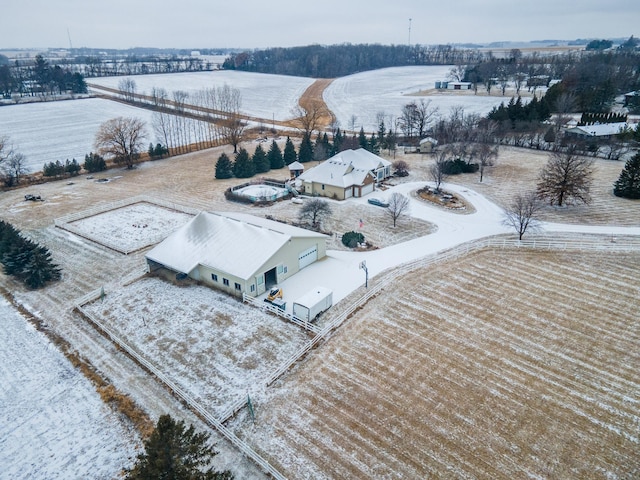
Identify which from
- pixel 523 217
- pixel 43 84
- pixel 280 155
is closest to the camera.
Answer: pixel 523 217

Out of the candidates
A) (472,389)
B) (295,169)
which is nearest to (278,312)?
(472,389)

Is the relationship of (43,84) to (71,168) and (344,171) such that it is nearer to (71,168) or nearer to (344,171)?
(71,168)

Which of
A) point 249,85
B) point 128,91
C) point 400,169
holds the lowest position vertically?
point 400,169

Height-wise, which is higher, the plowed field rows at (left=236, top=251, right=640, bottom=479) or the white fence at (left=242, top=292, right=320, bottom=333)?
the white fence at (left=242, top=292, right=320, bottom=333)

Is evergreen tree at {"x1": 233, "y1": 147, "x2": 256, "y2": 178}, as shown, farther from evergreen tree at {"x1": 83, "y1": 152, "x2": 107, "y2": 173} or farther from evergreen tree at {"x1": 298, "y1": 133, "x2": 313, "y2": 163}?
evergreen tree at {"x1": 83, "y1": 152, "x2": 107, "y2": 173}

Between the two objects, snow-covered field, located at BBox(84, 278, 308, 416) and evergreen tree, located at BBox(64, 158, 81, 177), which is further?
evergreen tree, located at BBox(64, 158, 81, 177)

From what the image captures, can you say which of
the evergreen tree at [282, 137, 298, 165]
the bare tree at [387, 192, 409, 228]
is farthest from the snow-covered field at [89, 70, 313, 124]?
the bare tree at [387, 192, 409, 228]
